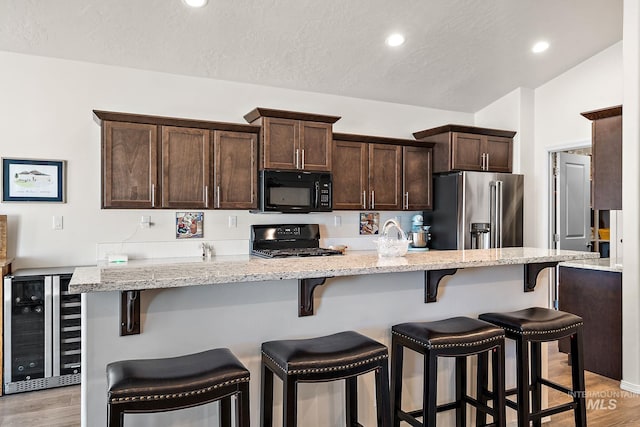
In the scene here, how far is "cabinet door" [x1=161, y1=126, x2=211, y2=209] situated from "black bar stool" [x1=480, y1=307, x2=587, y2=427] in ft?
8.50

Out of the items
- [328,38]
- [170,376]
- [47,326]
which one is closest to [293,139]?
[328,38]

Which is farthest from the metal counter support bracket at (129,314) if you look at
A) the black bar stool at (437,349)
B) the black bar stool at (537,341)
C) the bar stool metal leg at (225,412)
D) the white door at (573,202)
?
the white door at (573,202)

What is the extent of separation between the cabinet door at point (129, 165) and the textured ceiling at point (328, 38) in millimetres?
662

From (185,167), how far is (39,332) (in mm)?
1675

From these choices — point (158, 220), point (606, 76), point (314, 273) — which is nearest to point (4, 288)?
point (158, 220)

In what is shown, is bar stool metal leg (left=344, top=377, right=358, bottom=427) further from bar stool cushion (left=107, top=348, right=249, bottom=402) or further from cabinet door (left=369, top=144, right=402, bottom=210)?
cabinet door (left=369, top=144, right=402, bottom=210)

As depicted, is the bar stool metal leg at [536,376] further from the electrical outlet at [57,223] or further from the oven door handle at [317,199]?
the electrical outlet at [57,223]

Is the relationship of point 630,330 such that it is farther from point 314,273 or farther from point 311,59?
point 311,59

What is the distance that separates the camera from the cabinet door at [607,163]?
12.0 feet

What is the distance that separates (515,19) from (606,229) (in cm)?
369

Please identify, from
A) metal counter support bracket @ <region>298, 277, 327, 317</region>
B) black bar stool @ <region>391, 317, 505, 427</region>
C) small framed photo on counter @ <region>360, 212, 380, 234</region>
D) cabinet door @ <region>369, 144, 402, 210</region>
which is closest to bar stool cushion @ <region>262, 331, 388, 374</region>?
metal counter support bracket @ <region>298, 277, 327, 317</region>

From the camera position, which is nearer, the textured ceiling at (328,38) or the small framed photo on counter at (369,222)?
the textured ceiling at (328,38)

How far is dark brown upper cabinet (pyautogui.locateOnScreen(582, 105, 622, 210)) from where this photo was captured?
366cm

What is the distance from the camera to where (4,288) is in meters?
3.30
